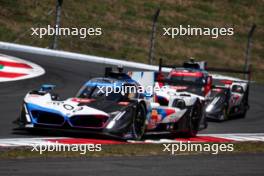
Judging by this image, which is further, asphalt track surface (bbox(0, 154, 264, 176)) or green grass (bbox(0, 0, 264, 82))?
green grass (bbox(0, 0, 264, 82))

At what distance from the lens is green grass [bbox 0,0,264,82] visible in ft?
101

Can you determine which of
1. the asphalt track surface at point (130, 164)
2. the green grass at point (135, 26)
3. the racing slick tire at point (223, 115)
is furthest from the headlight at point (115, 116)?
the green grass at point (135, 26)

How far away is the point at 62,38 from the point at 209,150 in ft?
60.0

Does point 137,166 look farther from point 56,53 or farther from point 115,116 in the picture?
point 56,53

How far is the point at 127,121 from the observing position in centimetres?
1379

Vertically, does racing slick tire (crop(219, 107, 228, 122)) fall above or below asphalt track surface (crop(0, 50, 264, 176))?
below
